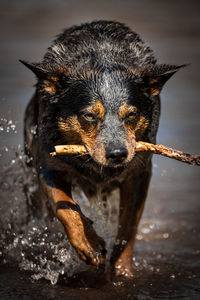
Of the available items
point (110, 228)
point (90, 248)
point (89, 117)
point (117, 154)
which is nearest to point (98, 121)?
point (89, 117)

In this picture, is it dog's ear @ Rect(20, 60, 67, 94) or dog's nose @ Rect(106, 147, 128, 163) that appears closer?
dog's nose @ Rect(106, 147, 128, 163)

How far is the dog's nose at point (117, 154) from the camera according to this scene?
3607 mm

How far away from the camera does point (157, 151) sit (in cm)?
385

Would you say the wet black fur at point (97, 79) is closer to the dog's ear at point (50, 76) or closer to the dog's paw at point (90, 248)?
the dog's ear at point (50, 76)

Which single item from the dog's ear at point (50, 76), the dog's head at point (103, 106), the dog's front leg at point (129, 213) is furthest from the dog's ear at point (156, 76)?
the dog's front leg at point (129, 213)

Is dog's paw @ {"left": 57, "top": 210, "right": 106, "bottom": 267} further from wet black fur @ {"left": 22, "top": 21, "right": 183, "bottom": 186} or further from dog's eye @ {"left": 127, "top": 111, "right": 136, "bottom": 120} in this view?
dog's eye @ {"left": 127, "top": 111, "right": 136, "bottom": 120}

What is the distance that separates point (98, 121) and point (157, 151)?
50 centimetres

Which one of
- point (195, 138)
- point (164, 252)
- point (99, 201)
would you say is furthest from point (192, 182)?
point (99, 201)

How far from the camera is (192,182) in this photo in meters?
7.35

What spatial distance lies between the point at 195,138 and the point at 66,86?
4767 mm

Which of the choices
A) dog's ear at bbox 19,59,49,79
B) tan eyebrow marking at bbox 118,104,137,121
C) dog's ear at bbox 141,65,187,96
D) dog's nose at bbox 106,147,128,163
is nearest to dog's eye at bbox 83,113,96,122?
tan eyebrow marking at bbox 118,104,137,121

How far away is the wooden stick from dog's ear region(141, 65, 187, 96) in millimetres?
543

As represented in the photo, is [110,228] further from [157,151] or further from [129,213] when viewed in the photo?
[157,151]

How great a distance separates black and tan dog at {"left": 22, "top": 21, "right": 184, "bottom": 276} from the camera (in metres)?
3.80
